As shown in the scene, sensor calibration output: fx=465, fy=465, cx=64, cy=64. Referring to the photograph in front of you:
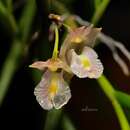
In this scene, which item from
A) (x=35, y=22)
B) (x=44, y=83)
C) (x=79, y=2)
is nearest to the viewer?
(x=44, y=83)

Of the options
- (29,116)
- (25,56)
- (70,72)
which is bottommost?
(29,116)

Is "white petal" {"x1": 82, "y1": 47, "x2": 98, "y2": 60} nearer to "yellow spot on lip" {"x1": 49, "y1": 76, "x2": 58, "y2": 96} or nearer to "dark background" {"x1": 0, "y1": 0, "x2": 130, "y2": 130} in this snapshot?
"yellow spot on lip" {"x1": 49, "y1": 76, "x2": 58, "y2": 96}

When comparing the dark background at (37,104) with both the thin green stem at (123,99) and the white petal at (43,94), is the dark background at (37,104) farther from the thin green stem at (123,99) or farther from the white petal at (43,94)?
the white petal at (43,94)

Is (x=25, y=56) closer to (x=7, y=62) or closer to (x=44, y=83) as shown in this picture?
(x=7, y=62)

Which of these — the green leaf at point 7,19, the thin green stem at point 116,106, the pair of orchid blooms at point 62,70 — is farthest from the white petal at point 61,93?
the green leaf at point 7,19

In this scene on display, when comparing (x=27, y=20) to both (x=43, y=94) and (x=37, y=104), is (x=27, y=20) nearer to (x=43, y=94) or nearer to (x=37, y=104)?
(x=37, y=104)

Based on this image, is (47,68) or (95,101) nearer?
(47,68)

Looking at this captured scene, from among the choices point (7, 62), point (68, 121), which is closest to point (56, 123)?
point (68, 121)

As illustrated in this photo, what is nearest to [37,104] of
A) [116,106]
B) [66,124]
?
[66,124]
